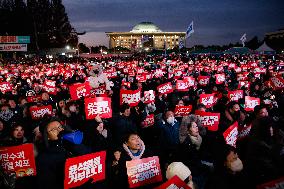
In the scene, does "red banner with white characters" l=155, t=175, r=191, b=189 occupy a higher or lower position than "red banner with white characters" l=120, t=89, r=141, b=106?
lower

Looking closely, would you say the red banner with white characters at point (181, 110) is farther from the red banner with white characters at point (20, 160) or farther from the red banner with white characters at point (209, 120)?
the red banner with white characters at point (20, 160)

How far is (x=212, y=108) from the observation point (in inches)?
414

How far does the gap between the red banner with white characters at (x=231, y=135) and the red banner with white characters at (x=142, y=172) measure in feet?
5.90

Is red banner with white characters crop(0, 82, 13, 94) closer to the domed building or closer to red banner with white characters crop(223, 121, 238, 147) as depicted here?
red banner with white characters crop(223, 121, 238, 147)

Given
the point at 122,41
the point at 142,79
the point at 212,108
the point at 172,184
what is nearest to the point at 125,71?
the point at 142,79

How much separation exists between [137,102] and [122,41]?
5400 inches

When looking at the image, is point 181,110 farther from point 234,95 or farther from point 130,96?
point 234,95

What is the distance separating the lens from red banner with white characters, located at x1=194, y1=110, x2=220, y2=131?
7746mm

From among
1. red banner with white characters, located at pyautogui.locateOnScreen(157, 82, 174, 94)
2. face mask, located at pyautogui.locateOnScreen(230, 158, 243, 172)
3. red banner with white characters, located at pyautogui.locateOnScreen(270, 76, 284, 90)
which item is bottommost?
face mask, located at pyautogui.locateOnScreen(230, 158, 243, 172)

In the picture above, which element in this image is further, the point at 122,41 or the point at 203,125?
the point at 122,41

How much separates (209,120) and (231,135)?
1.37 metres

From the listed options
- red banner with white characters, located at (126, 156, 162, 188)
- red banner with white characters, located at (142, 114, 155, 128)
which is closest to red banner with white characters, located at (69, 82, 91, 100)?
red banner with white characters, located at (142, 114, 155, 128)

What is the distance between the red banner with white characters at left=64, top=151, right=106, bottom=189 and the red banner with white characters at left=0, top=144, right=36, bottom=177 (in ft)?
3.69

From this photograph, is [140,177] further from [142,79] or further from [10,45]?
[10,45]
